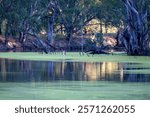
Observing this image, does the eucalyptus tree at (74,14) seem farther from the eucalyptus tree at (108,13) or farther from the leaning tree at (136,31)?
the leaning tree at (136,31)

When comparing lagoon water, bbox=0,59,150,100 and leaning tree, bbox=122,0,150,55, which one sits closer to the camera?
lagoon water, bbox=0,59,150,100

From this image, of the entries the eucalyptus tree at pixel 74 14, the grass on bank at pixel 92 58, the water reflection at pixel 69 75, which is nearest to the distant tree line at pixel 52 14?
the eucalyptus tree at pixel 74 14

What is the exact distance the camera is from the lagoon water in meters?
9.16

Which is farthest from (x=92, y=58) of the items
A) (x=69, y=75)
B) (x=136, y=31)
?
(x=69, y=75)

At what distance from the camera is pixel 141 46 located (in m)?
25.2

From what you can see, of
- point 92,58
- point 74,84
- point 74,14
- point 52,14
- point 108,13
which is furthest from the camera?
point 74,14

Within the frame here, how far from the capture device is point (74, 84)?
433 inches

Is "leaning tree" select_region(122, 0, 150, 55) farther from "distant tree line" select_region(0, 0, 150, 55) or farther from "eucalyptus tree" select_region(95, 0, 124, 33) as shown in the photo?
"eucalyptus tree" select_region(95, 0, 124, 33)

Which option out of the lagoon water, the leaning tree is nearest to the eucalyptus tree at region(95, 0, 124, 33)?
the leaning tree

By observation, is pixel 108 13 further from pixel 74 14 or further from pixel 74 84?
pixel 74 84

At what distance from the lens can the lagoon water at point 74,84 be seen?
9156 millimetres

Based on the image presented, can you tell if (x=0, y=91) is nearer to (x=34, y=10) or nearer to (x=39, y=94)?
(x=39, y=94)

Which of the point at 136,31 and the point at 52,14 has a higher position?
the point at 52,14

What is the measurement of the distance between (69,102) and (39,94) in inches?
48.6
